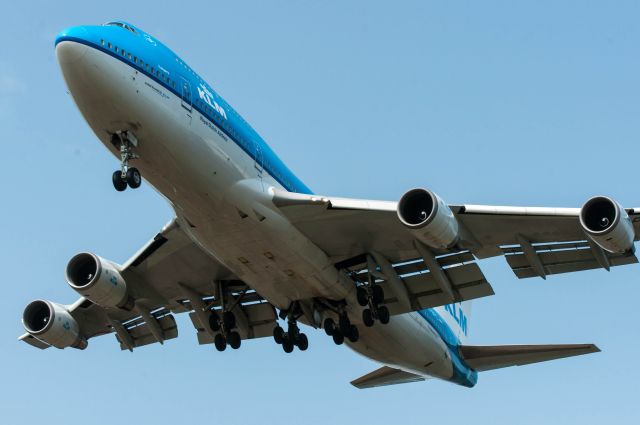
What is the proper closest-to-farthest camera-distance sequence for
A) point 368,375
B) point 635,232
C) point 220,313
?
point 635,232
point 220,313
point 368,375

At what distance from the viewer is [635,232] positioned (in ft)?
76.1

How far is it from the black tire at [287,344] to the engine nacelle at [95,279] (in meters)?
4.74

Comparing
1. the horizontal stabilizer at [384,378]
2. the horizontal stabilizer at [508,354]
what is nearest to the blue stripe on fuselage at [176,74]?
the horizontal stabilizer at [384,378]

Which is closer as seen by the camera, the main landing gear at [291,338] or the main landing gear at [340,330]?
the main landing gear at [340,330]

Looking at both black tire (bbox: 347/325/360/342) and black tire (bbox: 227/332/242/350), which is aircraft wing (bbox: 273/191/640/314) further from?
black tire (bbox: 227/332/242/350)

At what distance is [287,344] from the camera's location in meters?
28.6

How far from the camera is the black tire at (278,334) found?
1130 inches

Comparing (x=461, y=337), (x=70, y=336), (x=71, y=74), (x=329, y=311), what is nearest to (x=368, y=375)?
(x=461, y=337)

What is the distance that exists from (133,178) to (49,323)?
33.5ft

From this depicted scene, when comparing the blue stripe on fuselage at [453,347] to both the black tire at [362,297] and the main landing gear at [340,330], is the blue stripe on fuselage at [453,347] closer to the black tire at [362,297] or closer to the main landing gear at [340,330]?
the main landing gear at [340,330]

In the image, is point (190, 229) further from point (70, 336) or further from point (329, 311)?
point (70, 336)

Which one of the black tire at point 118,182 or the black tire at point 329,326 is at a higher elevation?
the black tire at point 118,182

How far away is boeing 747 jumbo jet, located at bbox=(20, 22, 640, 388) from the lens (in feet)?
71.1

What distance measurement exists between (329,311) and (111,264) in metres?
6.22
